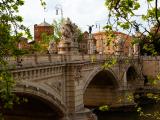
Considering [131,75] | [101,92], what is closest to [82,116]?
[101,92]

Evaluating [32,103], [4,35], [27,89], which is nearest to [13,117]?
[32,103]

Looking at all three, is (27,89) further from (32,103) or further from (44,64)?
(32,103)

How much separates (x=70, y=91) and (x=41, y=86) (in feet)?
14.5

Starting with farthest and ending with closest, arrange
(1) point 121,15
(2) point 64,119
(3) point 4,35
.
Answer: (2) point 64,119, (3) point 4,35, (1) point 121,15

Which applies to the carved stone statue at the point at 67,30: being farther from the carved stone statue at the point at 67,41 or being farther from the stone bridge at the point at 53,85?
the stone bridge at the point at 53,85

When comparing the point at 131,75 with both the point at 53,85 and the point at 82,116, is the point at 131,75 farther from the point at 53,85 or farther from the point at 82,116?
the point at 53,85

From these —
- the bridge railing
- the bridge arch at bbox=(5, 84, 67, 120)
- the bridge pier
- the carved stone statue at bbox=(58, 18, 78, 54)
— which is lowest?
the bridge pier

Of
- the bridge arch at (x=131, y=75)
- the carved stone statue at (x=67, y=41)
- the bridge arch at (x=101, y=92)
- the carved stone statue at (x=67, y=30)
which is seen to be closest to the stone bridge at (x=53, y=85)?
the carved stone statue at (x=67, y=41)

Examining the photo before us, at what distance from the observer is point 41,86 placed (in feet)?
65.7

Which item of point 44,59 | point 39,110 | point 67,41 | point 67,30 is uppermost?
point 67,30

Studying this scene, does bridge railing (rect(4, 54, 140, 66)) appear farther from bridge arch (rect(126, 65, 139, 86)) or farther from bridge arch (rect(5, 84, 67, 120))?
bridge arch (rect(126, 65, 139, 86))

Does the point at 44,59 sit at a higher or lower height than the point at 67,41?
lower

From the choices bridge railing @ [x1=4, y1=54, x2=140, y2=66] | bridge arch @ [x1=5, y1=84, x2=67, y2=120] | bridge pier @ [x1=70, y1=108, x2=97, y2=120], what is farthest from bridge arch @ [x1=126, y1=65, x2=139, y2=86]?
bridge arch @ [x1=5, y1=84, x2=67, y2=120]

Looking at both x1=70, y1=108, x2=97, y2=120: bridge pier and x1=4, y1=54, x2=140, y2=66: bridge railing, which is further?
x1=70, y1=108, x2=97, y2=120: bridge pier
